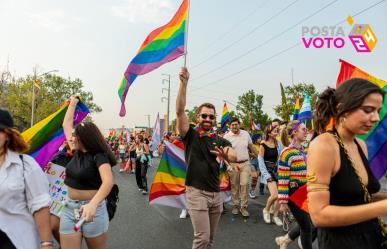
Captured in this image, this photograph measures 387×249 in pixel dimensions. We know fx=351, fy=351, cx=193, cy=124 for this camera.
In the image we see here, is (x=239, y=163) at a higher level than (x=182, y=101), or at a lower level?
lower

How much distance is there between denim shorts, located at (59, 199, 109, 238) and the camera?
3.05 metres

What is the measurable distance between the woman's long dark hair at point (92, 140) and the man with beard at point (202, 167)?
2.76 feet

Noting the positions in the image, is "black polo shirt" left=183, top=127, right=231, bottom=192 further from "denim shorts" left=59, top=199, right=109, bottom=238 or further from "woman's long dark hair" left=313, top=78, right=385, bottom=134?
"woman's long dark hair" left=313, top=78, right=385, bottom=134

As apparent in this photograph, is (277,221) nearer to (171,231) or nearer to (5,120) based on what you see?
(171,231)

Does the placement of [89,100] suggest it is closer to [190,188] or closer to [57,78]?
[57,78]

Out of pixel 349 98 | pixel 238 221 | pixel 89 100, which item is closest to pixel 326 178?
pixel 349 98

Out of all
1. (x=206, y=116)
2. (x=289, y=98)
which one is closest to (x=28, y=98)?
(x=289, y=98)

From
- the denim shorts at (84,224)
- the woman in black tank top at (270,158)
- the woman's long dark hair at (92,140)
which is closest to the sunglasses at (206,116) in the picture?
the woman's long dark hair at (92,140)

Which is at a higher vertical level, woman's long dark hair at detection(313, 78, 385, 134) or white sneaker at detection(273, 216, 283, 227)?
woman's long dark hair at detection(313, 78, 385, 134)

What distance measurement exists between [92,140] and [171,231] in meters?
3.53

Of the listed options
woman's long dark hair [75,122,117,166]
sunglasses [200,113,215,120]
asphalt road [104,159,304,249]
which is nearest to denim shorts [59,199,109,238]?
woman's long dark hair [75,122,117,166]

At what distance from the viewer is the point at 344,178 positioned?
171cm

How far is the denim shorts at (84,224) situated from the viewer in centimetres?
305

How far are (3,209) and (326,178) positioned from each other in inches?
74.2
